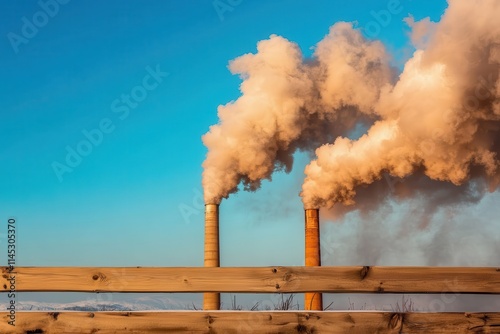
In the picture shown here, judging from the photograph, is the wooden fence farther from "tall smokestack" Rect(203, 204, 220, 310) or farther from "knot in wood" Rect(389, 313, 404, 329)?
"tall smokestack" Rect(203, 204, 220, 310)

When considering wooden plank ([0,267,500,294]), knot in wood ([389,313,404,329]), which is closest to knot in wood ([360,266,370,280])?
wooden plank ([0,267,500,294])

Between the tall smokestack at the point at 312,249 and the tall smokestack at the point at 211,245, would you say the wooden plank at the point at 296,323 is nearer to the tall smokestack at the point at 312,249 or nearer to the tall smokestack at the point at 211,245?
the tall smokestack at the point at 312,249

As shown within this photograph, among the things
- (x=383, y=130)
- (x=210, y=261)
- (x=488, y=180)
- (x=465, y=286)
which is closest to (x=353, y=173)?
(x=383, y=130)

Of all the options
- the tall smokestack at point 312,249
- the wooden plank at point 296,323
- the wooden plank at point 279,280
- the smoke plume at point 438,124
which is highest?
the smoke plume at point 438,124

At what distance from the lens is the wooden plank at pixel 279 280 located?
17.3ft

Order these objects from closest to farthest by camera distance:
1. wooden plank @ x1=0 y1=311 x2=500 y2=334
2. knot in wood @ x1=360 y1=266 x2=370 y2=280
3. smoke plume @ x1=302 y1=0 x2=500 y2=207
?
wooden plank @ x1=0 y1=311 x2=500 y2=334, knot in wood @ x1=360 y1=266 x2=370 y2=280, smoke plume @ x1=302 y1=0 x2=500 y2=207

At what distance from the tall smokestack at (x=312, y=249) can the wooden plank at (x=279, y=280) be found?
1557cm

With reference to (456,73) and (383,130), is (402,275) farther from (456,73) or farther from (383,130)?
(383,130)

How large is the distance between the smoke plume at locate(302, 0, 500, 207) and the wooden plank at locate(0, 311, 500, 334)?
47.4 feet

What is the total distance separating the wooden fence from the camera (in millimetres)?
5215

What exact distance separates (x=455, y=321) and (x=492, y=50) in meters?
14.6

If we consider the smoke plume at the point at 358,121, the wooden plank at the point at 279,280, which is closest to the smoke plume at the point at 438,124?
the smoke plume at the point at 358,121

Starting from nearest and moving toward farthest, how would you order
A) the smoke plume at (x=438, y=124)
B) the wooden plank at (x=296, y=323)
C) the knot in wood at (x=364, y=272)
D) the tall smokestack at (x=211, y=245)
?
the wooden plank at (x=296, y=323) → the knot in wood at (x=364, y=272) → the smoke plume at (x=438, y=124) → the tall smokestack at (x=211, y=245)

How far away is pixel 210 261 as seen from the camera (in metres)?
23.1
